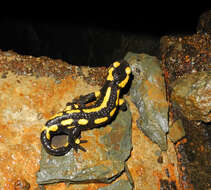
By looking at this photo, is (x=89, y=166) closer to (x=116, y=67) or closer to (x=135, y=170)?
(x=135, y=170)

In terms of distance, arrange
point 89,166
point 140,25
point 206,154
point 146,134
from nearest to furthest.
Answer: point 89,166, point 206,154, point 146,134, point 140,25

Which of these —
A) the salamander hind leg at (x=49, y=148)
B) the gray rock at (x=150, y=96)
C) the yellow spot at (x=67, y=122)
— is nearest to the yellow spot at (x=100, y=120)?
the yellow spot at (x=67, y=122)

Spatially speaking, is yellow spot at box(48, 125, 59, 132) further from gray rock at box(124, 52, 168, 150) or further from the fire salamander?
gray rock at box(124, 52, 168, 150)

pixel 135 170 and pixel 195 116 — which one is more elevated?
pixel 195 116

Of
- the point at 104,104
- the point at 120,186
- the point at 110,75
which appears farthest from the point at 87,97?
the point at 120,186

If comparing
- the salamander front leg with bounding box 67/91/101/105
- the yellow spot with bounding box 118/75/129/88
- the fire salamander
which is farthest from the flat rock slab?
the yellow spot with bounding box 118/75/129/88

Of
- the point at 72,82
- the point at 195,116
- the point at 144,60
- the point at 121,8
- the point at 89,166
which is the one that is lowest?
the point at 89,166

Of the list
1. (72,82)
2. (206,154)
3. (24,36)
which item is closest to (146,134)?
(206,154)
